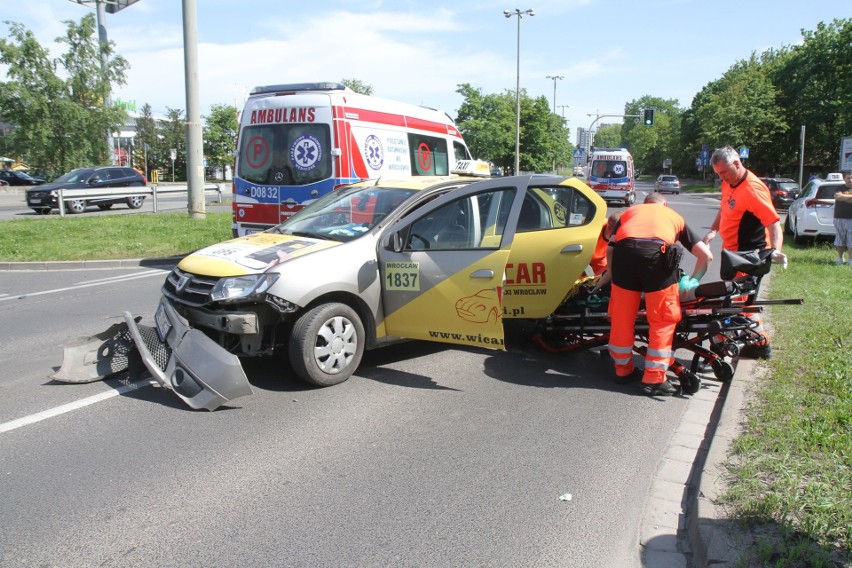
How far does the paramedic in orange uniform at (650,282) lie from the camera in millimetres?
5406

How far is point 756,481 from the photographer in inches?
147

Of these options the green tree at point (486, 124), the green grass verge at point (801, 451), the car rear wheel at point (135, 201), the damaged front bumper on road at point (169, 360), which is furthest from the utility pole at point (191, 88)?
the green tree at point (486, 124)

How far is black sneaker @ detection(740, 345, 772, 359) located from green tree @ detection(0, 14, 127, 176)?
26.7 metres

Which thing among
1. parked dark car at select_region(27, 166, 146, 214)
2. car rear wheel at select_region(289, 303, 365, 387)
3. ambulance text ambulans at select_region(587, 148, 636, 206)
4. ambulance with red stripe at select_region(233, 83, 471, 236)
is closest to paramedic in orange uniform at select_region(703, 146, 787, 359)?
car rear wheel at select_region(289, 303, 365, 387)

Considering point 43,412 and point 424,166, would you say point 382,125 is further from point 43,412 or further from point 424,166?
point 43,412

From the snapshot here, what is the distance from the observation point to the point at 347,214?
6523 mm

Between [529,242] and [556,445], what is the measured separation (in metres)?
2.17

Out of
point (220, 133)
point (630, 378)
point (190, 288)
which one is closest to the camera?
point (190, 288)

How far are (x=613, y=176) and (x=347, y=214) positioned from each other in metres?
29.6

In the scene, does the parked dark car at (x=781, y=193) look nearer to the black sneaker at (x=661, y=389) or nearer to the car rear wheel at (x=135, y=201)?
the car rear wheel at (x=135, y=201)

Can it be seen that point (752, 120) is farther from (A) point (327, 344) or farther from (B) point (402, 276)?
(A) point (327, 344)

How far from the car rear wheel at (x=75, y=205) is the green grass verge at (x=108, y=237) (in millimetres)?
4986

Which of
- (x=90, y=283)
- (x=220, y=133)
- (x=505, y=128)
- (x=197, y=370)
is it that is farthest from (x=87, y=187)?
(x=505, y=128)

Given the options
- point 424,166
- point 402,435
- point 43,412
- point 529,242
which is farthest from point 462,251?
point 424,166
